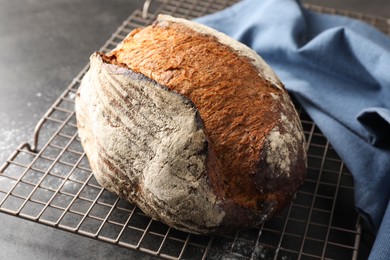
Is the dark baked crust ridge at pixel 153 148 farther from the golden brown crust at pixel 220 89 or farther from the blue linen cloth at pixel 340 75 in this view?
the blue linen cloth at pixel 340 75

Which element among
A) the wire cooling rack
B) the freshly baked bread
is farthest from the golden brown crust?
the wire cooling rack

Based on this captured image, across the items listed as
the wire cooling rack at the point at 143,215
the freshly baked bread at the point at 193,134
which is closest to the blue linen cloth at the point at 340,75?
the wire cooling rack at the point at 143,215

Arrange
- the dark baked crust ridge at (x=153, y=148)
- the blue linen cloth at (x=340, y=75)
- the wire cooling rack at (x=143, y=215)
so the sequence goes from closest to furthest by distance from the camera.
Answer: the dark baked crust ridge at (x=153, y=148)
the wire cooling rack at (x=143, y=215)
the blue linen cloth at (x=340, y=75)

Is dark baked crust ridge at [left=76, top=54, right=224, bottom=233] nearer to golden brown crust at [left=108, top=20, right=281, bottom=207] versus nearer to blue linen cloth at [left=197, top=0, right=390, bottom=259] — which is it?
golden brown crust at [left=108, top=20, right=281, bottom=207]

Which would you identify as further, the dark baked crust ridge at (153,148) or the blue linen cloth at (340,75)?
the blue linen cloth at (340,75)

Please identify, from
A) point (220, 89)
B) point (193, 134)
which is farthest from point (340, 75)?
point (193, 134)

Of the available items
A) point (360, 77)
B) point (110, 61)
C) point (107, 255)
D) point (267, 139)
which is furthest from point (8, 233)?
point (360, 77)
